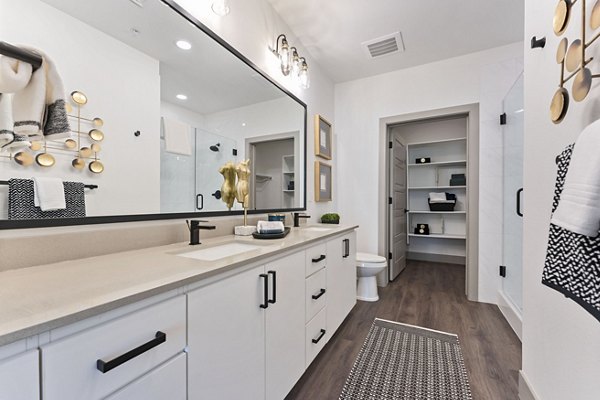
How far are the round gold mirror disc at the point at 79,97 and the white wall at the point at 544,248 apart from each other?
1.74 metres

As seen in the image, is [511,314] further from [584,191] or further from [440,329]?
[584,191]

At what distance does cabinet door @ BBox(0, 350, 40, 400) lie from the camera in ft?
1.36

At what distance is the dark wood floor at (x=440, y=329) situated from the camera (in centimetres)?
142

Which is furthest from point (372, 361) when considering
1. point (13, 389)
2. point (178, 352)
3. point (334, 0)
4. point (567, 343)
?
point (334, 0)

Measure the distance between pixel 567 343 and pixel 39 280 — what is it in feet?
5.70

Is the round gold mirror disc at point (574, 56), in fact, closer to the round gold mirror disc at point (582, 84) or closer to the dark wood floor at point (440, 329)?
the round gold mirror disc at point (582, 84)

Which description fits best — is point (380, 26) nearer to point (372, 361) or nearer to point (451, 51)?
point (451, 51)

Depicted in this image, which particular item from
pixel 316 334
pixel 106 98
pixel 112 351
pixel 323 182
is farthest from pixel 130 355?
pixel 323 182

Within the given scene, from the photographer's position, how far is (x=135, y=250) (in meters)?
1.10

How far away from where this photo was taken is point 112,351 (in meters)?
0.56

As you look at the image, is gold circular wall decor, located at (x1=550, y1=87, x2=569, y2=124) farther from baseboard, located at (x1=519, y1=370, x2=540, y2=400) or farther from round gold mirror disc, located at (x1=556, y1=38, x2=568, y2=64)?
baseboard, located at (x1=519, y1=370, x2=540, y2=400)

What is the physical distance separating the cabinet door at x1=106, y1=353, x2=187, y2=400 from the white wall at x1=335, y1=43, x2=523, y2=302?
268 cm

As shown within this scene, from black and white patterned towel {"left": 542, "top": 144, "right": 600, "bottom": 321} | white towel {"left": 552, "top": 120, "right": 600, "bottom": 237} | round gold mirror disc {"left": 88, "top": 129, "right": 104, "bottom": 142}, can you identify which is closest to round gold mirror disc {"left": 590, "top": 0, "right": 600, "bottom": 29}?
white towel {"left": 552, "top": 120, "right": 600, "bottom": 237}

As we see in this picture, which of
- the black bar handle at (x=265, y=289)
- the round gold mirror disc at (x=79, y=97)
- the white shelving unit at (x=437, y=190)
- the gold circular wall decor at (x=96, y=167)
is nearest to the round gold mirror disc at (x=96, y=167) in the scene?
the gold circular wall decor at (x=96, y=167)
